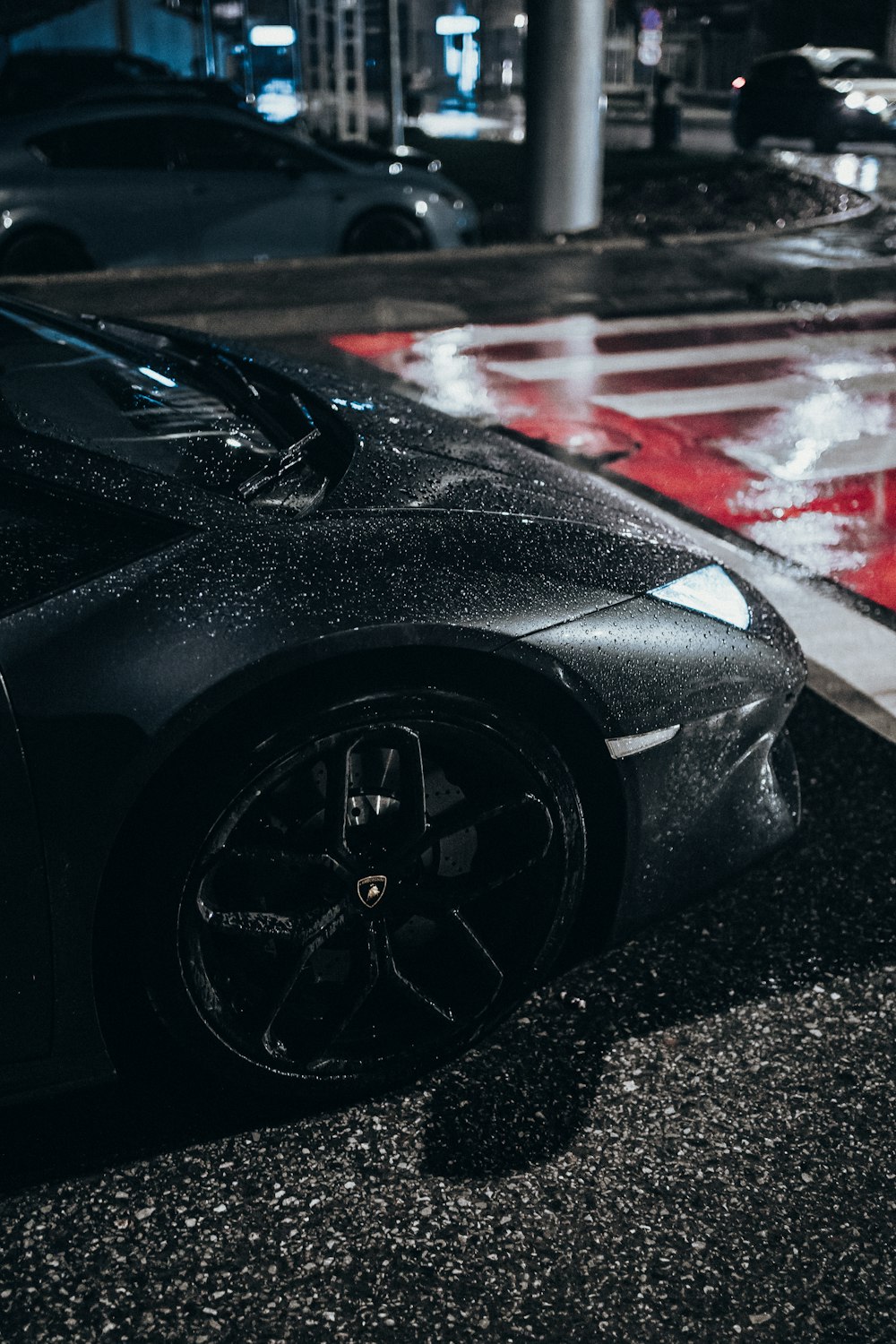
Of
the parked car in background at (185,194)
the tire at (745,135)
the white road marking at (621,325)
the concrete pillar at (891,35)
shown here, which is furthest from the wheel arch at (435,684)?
the concrete pillar at (891,35)

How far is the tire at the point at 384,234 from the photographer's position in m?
12.0

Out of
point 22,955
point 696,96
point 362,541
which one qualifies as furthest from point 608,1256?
→ point 696,96

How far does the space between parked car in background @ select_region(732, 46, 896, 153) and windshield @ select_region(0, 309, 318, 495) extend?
25006 mm

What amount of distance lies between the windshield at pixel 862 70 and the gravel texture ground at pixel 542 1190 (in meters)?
26.8

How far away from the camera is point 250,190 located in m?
11.5

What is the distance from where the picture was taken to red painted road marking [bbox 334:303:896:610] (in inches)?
239

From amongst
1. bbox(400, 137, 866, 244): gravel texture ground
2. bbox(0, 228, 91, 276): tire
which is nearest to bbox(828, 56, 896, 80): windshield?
bbox(400, 137, 866, 244): gravel texture ground

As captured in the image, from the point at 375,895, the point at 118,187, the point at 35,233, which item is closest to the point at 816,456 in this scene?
the point at 375,895

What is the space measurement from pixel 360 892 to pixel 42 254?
983cm

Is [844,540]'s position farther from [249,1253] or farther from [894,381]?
[249,1253]

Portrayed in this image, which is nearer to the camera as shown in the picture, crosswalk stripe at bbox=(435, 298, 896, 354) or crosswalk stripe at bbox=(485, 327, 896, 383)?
crosswalk stripe at bbox=(485, 327, 896, 383)

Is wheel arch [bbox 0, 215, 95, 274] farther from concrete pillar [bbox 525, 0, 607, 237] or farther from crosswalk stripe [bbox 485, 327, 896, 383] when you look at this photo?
concrete pillar [bbox 525, 0, 607, 237]

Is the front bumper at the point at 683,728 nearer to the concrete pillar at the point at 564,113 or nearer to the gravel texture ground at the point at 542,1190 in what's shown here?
the gravel texture ground at the point at 542,1190

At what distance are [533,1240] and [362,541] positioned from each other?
1.23m
